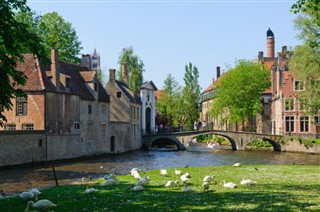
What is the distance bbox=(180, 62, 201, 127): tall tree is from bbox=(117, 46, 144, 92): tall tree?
37.1 ft

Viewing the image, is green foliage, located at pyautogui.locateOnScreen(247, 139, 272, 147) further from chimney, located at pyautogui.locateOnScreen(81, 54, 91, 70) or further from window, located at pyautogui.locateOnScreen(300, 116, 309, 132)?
chimney, located at pyautogui.locateOnScreen(81, 54, 91, 70)

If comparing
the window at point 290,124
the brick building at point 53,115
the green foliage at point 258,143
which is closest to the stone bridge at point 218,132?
the green foliage at point 258,143

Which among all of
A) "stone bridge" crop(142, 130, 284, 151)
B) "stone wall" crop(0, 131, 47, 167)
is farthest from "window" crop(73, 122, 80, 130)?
"stone bridge" crop(142, 130, 284, 151)

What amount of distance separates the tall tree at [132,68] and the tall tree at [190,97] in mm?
11297

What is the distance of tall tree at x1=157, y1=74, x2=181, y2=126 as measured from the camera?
88.4 metres

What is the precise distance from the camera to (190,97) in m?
92.7

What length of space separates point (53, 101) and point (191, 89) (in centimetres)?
5702

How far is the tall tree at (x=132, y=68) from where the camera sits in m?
84.2

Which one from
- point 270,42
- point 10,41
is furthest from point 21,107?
point 270,42

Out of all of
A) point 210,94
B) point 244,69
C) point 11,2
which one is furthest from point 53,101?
point 210,94

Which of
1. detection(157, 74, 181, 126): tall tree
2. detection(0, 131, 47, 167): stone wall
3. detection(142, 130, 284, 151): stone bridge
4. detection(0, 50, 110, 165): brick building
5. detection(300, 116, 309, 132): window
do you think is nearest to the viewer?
detection(0, 131, 47, 167): stone wall

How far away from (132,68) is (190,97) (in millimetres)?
14626

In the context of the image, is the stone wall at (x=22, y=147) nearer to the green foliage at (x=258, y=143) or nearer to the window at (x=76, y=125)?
the window at (x=76, y=125)

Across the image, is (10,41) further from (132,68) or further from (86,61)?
(132,68)
